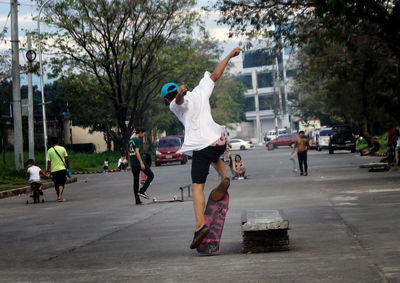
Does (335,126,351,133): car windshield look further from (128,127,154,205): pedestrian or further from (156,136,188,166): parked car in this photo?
(128,127,154,205): pedestrian

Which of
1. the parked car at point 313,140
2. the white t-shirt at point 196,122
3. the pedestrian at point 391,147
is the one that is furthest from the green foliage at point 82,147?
the white t-shirt at point 196,122

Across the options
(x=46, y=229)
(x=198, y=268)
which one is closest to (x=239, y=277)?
(x=198, y=268)

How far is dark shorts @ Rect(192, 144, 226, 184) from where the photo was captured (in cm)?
851

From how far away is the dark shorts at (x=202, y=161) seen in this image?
8508 mm

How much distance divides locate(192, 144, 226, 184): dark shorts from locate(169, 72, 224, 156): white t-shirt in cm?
8

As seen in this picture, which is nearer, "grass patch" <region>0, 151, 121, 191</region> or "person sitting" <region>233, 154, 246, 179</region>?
"person sitting" <region>233, 154, 246, 179</region>

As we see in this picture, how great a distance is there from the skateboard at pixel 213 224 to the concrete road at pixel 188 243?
7.9 inches

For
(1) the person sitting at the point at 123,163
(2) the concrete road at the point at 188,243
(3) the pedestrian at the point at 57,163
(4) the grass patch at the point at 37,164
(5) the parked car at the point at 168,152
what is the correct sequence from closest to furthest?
(2) the concrete road at the point at 188,243
(3) the pedestrian at the point at 57,163
(4) the grass patch at the point at 37,164
(1) the person sitting at the point at 123,163
(5) the parked car at the point at 168,152

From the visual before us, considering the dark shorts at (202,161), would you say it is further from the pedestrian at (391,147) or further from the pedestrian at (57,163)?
the pedestrian at (391,147)

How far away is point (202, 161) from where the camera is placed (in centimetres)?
853

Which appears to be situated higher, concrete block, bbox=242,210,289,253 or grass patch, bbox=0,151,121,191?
grass patch, bbox=0,151,121,191

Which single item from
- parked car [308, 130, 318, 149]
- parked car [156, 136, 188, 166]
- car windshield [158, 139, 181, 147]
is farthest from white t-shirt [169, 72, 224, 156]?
parked car [308, 130, 318, 149]

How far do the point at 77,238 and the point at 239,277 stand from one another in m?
4.96

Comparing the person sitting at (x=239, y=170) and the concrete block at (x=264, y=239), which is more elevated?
the person sitting at (x=239, y=170)
